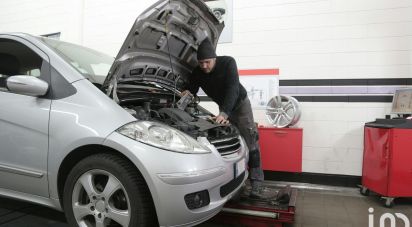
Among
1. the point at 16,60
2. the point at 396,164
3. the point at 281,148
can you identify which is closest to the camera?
the point at 16,60

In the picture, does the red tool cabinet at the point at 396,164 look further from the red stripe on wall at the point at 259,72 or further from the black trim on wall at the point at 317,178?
the red stripe on wall at the point at 259,72

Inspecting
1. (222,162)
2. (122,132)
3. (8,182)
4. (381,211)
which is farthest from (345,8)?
(8,182)

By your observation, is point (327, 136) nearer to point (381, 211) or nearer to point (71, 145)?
point (381, 211)

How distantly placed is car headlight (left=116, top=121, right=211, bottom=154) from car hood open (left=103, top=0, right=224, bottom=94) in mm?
341

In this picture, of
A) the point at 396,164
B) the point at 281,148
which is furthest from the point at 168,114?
the point at 396,164

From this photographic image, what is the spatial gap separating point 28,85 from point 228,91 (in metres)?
1.33

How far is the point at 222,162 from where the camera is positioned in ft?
5.44

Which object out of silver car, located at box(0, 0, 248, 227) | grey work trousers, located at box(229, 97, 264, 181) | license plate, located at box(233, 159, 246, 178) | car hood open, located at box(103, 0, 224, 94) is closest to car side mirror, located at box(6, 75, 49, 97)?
silver car, located at box(0, 0, 248, 227)

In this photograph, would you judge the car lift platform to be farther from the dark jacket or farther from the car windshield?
the car windshield

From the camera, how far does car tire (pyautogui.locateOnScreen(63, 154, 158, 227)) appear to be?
1.47 m

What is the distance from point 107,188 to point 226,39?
285 cm

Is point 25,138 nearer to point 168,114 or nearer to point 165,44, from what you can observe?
point 168,114

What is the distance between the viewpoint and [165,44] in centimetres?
224

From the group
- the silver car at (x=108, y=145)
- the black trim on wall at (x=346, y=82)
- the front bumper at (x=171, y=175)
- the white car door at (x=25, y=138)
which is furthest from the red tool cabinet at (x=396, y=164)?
the white car door at (x=25, y=138)
